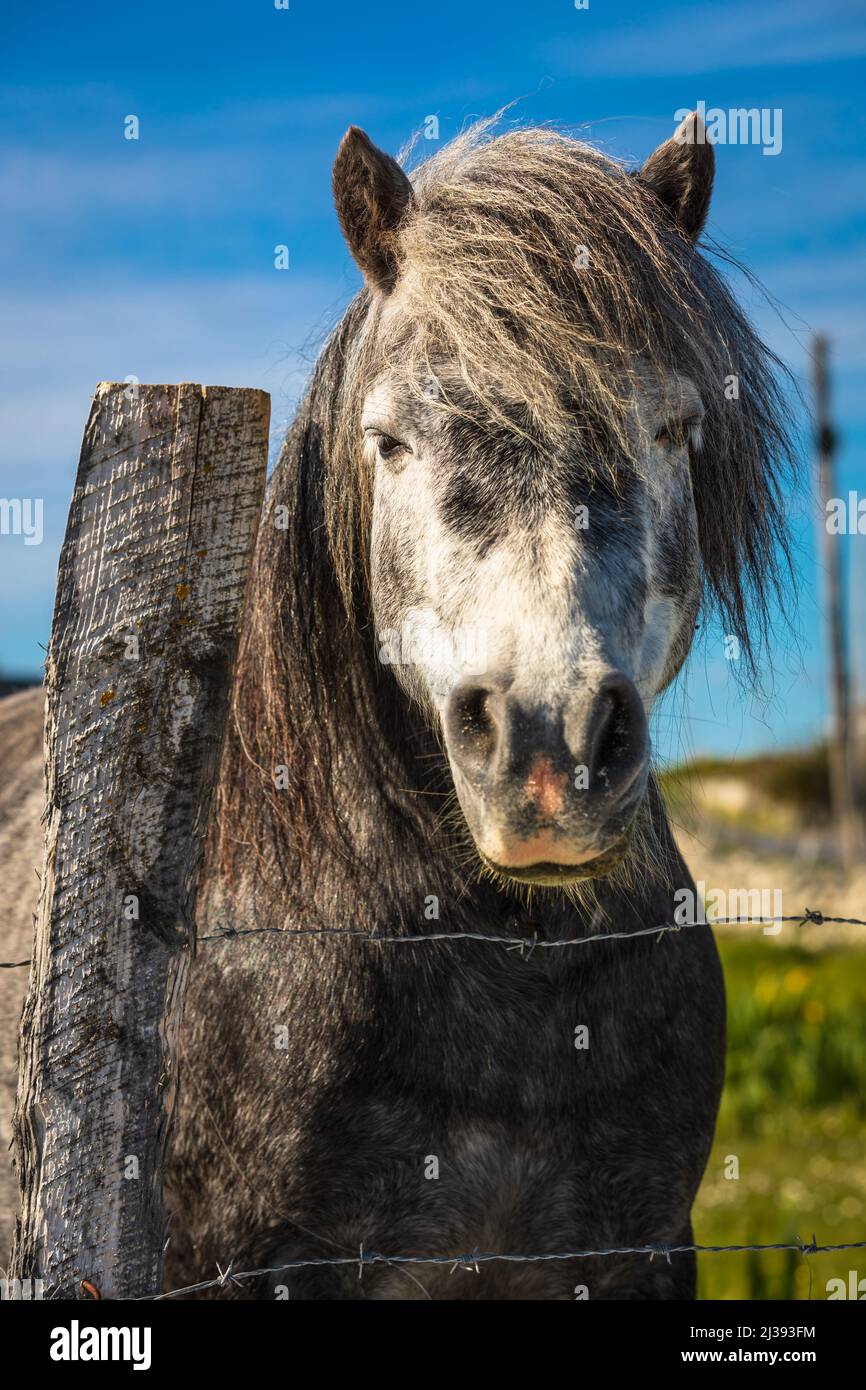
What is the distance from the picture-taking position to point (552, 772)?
1.92 metres

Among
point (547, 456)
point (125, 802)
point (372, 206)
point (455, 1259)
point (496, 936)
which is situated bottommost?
point (455, 1259)

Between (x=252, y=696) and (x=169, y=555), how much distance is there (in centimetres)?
78

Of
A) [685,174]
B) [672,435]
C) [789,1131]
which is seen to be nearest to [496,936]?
[672,435]

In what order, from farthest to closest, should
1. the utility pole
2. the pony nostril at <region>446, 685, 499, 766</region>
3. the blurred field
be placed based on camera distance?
the utility pole, the blurred field, the pony nostril at <region>446, 685, 499, 766</region>

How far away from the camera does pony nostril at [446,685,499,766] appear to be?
2023mm

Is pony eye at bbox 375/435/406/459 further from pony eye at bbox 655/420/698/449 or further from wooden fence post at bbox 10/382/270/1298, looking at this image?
pony eye at bbox 655/420/698/449

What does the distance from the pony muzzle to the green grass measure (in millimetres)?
3616

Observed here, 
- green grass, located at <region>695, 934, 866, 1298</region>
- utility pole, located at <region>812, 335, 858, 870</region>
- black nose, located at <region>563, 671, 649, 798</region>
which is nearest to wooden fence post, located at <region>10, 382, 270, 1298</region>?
black nose, located at <region>563, 671, 649, 798</region>

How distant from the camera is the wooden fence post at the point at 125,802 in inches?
76.6

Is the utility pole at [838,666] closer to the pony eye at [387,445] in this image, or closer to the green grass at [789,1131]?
the green grass at [789,1131]

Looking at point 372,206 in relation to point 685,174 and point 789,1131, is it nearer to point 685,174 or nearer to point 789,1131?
point 685,174

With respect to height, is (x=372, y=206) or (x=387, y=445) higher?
(x=372, y=206)

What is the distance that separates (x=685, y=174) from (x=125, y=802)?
1.82 m

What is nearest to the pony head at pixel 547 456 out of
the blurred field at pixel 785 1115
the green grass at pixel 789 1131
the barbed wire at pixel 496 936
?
the barbed wire at pixel 496 936
